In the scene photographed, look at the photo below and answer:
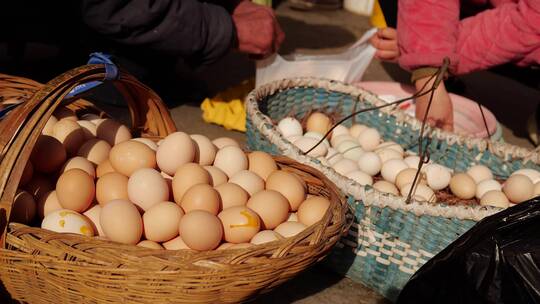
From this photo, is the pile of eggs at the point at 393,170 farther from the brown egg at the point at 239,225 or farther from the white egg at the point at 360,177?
the brown egg at the point at 239,225

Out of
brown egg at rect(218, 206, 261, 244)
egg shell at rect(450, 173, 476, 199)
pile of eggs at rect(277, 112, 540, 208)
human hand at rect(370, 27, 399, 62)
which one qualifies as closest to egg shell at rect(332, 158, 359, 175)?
pile of eggs at rect(277, 112, 540, 208)

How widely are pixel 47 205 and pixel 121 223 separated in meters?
0.19

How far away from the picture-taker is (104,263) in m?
1.00

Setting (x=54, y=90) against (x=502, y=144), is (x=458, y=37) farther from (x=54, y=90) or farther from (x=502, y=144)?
(x=54, y=90)

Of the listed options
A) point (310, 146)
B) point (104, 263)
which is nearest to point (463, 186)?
point (310, 146)

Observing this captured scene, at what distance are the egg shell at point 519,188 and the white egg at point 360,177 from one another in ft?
1.30

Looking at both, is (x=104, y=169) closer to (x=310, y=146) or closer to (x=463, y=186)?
(x=310, y=146)

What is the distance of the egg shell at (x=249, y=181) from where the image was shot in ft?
4.47

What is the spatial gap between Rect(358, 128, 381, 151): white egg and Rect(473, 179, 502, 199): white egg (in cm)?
35

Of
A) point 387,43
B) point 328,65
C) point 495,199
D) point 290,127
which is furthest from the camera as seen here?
point 328,65

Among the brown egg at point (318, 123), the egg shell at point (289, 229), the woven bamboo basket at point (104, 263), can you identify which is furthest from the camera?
the brown egg at point (318, 123)

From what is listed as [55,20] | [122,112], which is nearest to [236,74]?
[122,112]

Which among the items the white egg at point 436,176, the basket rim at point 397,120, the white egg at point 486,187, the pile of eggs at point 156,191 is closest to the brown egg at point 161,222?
the pile of eggs at point 156,191

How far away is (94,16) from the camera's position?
1.84 meters
